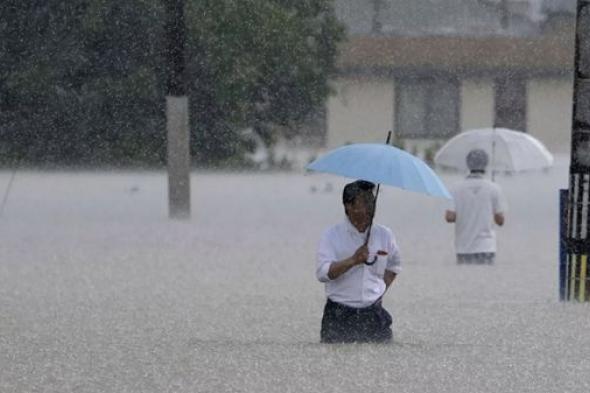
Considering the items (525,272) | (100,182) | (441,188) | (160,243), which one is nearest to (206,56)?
(100,182)

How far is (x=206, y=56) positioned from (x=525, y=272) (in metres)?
24.9

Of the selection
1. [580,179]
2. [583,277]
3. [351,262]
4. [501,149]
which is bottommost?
[583,277]

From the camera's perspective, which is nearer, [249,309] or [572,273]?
[249,309]

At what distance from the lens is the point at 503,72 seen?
195ft

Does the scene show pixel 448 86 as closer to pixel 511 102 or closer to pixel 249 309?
pixel 511 102

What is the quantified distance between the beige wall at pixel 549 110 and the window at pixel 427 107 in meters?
2.27

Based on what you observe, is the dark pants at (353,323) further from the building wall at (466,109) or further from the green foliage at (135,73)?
the building wall at (466,109)

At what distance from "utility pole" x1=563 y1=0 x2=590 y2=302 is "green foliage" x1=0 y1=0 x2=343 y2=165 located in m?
27.6

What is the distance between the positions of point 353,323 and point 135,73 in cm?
3267

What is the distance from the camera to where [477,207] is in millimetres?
19203

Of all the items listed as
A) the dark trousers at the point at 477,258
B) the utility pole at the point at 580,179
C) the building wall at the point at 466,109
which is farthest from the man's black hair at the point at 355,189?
the building wall at the point at 466,109

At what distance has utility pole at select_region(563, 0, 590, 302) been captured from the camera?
52.6 feet

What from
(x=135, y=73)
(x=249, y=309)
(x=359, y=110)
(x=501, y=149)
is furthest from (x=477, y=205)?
(x=359, y=110)

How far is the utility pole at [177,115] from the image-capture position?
2872 cm
